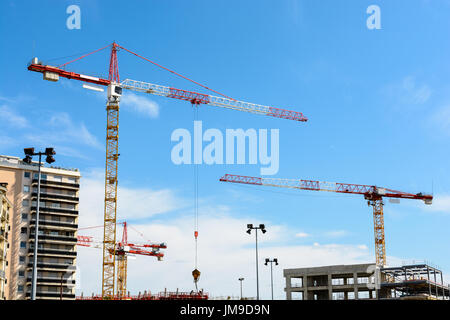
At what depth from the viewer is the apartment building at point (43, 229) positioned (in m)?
141

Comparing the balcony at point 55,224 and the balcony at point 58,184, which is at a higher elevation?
the balcony at point 58,184

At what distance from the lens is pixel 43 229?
14888cm

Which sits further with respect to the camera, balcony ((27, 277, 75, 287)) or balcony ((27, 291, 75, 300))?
balcony ((27, 277, 75, 287))

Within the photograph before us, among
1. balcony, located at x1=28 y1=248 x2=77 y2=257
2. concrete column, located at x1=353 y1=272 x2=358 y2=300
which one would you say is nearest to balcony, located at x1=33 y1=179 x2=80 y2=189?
balcony, located at x1=28 y1=248 x2=77 y2=257

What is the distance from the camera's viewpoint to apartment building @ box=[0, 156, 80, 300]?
14138 cm

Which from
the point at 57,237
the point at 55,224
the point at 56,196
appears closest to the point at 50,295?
the point at 57,237

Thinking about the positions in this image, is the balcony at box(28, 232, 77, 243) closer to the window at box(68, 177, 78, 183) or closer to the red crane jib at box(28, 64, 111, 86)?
the window at box(68, 177, 78, 183)

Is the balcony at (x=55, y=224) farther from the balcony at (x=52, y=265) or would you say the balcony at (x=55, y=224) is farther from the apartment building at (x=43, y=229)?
the balcony at (x=52, y=265)

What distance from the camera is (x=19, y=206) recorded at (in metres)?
146

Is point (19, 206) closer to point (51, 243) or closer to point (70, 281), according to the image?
point (51, 243)

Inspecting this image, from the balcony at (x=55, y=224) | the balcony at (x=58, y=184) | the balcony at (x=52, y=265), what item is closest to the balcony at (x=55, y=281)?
the balcony at (x=52, y=265)

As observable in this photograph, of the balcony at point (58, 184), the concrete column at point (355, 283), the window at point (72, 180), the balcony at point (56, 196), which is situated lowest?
the concrete column at point (355, 283)
